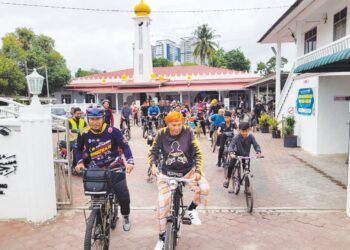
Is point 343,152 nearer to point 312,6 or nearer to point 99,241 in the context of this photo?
point 312,6

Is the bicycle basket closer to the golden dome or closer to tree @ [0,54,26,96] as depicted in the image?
tree @ [0,54,26,96]

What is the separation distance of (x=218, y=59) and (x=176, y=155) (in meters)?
52.6

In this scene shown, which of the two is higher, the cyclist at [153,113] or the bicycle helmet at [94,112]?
the bicycle helmet at [94,112]

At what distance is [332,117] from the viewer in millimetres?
9938

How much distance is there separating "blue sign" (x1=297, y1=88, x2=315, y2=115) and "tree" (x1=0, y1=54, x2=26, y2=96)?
1095 inches

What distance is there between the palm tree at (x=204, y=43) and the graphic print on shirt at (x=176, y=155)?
5052 cm

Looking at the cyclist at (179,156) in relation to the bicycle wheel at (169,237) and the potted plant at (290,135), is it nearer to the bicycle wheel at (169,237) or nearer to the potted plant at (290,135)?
the bicycle wheel at (169,237)

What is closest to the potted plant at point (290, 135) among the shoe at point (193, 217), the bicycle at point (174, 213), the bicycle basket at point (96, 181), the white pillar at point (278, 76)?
the white pillar at point (278, 76)

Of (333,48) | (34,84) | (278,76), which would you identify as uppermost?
(333,48)

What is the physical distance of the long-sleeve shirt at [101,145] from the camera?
392cm

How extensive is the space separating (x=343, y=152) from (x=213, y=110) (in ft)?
15.4

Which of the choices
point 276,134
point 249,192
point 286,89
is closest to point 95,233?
point 249,192

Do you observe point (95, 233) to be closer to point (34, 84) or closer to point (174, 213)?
point (174, 213)

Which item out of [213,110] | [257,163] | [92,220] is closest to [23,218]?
[92,220]
